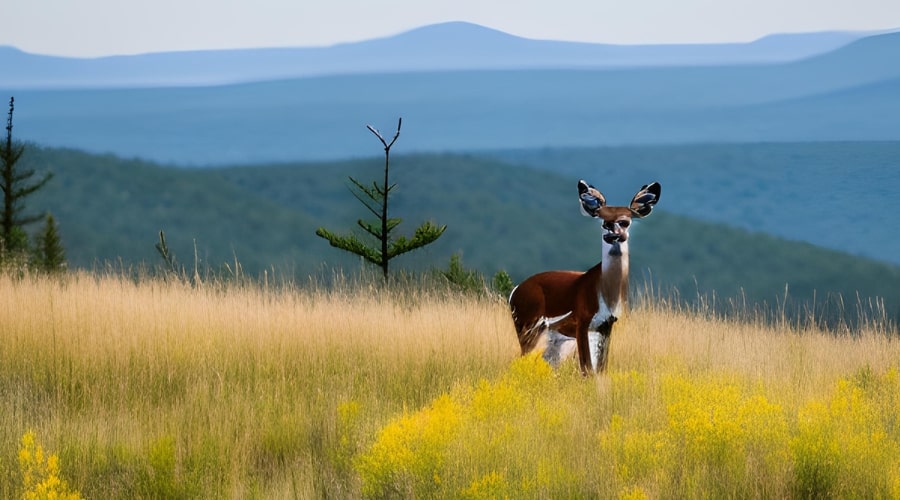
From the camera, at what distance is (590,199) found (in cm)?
712

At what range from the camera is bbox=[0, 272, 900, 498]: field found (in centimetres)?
645

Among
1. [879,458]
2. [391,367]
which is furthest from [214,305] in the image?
[879,458]

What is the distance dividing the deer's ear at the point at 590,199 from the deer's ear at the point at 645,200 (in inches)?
8.6

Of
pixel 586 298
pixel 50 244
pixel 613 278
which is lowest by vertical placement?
pixel 50 244

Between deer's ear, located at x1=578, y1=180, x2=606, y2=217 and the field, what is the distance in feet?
4.35

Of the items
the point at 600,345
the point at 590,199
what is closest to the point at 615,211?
the point at 590,199

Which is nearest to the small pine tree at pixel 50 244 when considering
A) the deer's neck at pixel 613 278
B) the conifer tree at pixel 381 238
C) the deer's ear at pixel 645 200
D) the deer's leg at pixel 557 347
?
the conifer tree at pixel 381 238

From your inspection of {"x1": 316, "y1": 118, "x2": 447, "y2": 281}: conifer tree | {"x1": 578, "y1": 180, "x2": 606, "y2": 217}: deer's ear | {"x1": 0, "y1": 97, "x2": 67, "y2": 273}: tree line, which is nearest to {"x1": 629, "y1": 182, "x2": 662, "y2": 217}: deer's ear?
{"x1": 578, "y1": 180, "x2": 606, "y2": 217}: deer's ear

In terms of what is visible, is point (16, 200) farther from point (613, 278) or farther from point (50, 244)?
point (613, 278)

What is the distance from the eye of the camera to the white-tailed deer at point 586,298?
716cm

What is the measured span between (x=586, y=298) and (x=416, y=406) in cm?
197

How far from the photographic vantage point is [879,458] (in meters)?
6.55

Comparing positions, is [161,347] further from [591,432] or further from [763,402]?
[763,402]

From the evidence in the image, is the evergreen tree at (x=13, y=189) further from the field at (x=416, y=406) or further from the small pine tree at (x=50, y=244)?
the field at (x=416, y=406)
